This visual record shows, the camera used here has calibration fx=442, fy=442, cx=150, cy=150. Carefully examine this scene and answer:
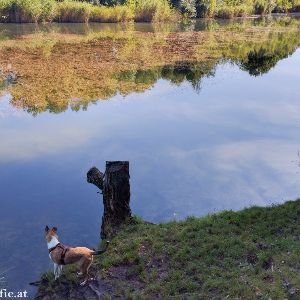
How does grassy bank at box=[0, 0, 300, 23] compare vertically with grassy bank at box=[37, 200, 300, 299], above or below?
above

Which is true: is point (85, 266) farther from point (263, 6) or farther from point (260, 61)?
point (263, 6)

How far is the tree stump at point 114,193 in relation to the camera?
7.08 meters

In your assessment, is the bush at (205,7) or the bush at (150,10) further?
the bush at (205,7)

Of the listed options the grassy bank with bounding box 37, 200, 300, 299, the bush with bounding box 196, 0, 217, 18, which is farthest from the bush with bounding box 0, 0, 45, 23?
the grassy bank with bounding box 37, 200, 300, 299

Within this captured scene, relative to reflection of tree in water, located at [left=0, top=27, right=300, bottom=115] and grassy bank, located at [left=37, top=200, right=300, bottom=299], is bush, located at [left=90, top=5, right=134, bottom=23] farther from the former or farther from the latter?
grassy bank, located at [left=37, top=200, right=300, bottom=299]

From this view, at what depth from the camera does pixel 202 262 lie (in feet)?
20.2

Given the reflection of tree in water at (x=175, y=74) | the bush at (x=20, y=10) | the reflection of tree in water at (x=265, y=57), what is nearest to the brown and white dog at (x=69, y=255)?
the reflection of tree in water at (x=175, y=74)

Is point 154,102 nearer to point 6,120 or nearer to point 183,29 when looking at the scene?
point 6,120

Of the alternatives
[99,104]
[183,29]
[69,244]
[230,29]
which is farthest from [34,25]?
[69,244]

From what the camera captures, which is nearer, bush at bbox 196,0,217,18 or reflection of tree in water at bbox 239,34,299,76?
reflection of tree in water at bbox 239,34,299,76

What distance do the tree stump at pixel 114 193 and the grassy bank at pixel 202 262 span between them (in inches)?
10.1

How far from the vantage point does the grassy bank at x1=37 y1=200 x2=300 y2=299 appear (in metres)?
5.53

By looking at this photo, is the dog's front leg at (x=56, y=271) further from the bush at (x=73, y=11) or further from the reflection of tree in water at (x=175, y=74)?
the bush at (x=73, y=11)

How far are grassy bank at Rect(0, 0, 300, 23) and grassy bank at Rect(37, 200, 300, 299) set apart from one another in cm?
3366
